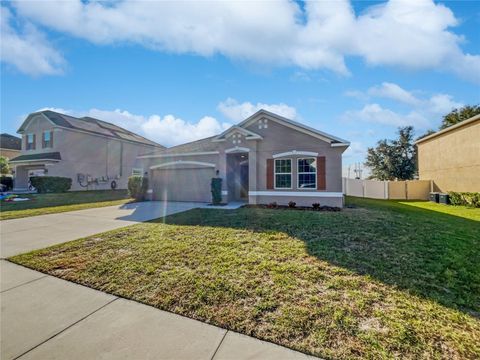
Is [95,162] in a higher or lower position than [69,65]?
lower

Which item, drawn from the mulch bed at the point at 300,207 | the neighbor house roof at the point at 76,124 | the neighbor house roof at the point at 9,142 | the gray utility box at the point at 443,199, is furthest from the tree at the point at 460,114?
the neighbor house roof at the point at 9,142

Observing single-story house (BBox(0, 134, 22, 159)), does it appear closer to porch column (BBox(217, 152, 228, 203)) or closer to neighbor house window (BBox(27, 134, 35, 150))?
neighbor house window (BBox(27, 134, 35, 150))

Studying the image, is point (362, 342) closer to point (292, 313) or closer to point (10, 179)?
point (292, 313)

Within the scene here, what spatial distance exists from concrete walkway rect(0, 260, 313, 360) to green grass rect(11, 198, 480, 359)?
187 mm

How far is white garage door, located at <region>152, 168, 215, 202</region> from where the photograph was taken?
1506 centimetres

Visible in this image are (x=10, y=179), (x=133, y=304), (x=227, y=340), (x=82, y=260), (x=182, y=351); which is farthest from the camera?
(x=10, y=179)

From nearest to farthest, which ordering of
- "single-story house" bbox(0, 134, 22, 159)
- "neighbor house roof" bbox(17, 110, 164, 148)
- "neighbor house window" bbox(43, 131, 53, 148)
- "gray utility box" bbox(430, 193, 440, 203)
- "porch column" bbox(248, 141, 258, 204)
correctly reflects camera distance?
"porch column" bbox(248, 141, 258, 204) → "gray utility box" bbox(430, 193, 440, 203) → "neighbor house roof" bbox(17, 110, 164, 148) → "neighbor house window" bbox(43, 131, 53, 148) → "single-story house" bbox(0, 134, 22, 159)

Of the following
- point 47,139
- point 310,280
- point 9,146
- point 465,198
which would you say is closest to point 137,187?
point 47,139

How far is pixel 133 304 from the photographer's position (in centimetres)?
332

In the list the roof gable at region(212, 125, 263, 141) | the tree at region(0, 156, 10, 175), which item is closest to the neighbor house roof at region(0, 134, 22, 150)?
the tree at region(0, 156, 10, 175)

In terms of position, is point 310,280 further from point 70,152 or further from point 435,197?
point 70,152

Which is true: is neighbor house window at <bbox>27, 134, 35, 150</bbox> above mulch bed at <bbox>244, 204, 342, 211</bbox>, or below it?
above

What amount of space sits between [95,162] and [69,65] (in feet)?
50.5

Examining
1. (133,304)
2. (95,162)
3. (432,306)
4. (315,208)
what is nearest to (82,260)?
(133,304)
